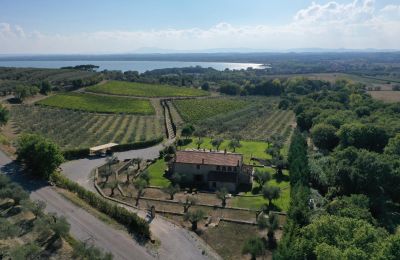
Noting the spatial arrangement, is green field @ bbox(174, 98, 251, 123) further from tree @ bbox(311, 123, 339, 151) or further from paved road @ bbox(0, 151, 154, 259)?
paved road @ bbox(0, 151, 154, 259)

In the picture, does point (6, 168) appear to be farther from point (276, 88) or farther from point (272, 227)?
point (276, 88)

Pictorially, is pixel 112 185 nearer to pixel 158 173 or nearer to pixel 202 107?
pixel 158 173

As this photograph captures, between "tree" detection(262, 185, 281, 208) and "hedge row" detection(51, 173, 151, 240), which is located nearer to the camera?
"hedge row" detection(51, 173, 151, 240)

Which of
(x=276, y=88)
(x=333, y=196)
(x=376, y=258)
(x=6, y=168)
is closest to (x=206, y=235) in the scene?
(x=376, y=258)

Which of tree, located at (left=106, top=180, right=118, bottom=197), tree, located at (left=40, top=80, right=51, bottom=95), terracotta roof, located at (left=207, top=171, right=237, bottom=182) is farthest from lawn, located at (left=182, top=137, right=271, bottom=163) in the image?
tree, located at (left=40, top=80, right=51, bottom=95)

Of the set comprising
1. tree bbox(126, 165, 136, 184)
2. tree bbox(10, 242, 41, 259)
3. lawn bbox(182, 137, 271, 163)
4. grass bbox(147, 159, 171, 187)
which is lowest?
lawn bbox(182, 137, 271, 163)

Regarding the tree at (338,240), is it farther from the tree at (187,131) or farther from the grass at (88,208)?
the tree at (187,131)
